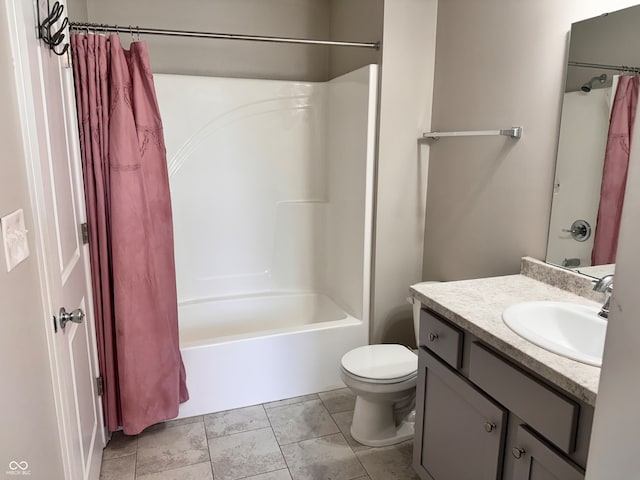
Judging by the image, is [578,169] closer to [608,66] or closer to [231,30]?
[608,66]

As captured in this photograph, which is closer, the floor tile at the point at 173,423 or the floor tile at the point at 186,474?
the floor tile at the point at 186,474

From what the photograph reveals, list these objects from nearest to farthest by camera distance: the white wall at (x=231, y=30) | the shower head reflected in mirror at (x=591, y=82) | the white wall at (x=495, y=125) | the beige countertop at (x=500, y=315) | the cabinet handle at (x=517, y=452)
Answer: the beige countertop at (x=500, y=315)
the cabinet handle at (x=517, y=452)
the shower head reflected in mirror at (x=591, y=82)
the white wall at (x=495, y=125)
the white wall at (x=231, y=30)

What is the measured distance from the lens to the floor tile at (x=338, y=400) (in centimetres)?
249

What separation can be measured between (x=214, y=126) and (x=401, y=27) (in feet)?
4.33

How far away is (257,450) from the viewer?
84.4 inches

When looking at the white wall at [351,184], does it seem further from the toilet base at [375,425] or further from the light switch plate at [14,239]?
the light switch plate at [14,239]

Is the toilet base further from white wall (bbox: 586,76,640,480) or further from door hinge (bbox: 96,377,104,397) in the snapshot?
white wall (bbox: 586,76,640,480)

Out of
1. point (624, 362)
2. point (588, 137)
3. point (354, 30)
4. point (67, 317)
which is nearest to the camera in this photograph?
point (624, 362)

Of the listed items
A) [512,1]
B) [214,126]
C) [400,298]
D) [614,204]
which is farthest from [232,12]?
[614,204]

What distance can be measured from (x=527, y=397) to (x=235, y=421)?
161cm

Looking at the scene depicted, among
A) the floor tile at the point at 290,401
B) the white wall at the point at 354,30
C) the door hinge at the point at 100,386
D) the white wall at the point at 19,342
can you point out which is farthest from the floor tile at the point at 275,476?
the white wall at the point at 354,30

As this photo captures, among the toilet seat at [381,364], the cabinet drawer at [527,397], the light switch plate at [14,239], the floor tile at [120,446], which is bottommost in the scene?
the floor tile at [120,446]

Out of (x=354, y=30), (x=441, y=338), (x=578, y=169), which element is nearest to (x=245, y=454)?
(x=441, y=338)

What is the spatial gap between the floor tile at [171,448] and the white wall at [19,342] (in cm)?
93
